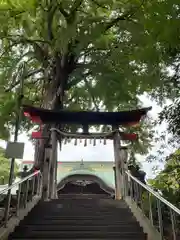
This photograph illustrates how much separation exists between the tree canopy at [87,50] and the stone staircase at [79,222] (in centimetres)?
343

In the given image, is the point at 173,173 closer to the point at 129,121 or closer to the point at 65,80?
the point at 129,121

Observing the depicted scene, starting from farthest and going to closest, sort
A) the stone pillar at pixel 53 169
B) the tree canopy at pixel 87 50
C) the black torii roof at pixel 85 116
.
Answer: the black torii roof at pixel 85 116 → the stone pillar at pixel 53 169 → the tree canopy at pixel 87 50

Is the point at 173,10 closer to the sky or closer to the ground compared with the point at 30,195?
closer to the sky

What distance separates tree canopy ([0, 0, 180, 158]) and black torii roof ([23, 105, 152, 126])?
421 millimetres

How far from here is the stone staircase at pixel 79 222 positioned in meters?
5.76

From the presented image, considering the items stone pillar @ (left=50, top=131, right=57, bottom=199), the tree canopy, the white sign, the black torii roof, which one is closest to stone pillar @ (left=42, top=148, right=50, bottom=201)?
stone pillar @ (left=50, top=131, right=57, bottom=199)

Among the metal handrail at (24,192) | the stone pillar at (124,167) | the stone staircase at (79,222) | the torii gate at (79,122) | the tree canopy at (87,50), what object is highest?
the tree canopy at (87,50)

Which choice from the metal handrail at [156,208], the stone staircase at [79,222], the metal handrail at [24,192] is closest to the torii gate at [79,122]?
the metal handrail at [24,192]

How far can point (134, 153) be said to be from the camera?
14.3 m

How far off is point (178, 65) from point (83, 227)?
12.9 feet

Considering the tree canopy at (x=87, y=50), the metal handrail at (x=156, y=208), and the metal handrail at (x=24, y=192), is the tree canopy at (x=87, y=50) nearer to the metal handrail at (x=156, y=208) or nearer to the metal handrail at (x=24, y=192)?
the metal handrail at (x=156, y=208)

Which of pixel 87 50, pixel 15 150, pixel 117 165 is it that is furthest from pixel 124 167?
pixel 87 50

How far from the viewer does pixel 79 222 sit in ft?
21.2

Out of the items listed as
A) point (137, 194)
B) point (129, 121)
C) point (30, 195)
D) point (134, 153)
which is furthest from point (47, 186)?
point (134, 153)
